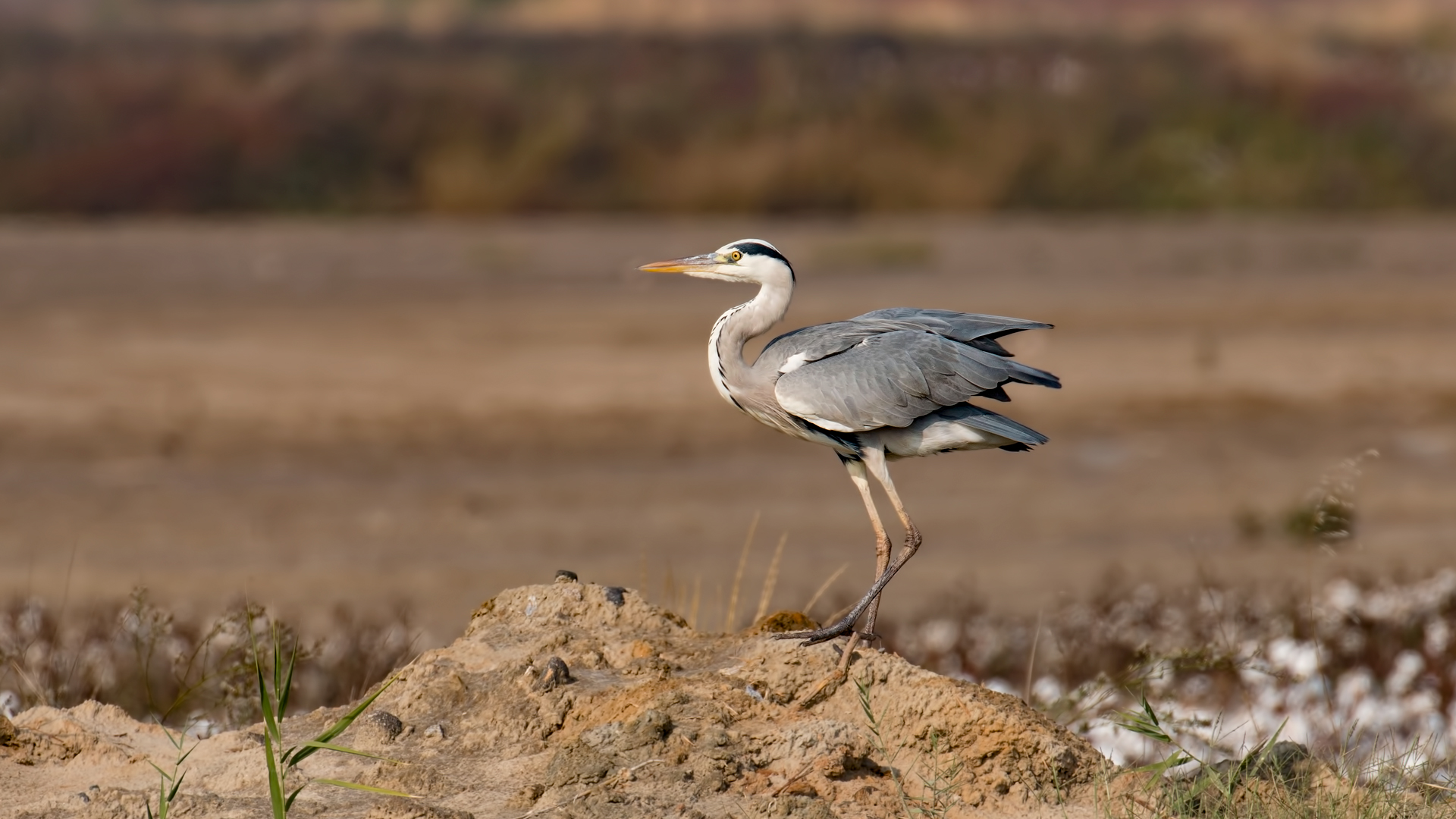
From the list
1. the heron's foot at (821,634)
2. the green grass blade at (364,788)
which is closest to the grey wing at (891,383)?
the heron's foot at (821,634)

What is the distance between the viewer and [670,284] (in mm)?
23438

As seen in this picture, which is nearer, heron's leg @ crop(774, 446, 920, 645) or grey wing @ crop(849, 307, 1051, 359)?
heron's leg @ crop(774, 446, 920, 645)

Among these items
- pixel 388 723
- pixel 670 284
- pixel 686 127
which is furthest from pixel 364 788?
pixel 686 127

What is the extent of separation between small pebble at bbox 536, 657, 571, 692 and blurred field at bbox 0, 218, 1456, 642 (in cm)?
205

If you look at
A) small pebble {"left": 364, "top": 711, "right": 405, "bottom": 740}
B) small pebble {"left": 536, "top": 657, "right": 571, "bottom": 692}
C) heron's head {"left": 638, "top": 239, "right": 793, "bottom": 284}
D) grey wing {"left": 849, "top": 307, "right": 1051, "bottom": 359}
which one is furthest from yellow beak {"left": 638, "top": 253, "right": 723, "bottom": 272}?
small pebble {"left": 364, "top": 711, "right": 405, "bottom": 740}

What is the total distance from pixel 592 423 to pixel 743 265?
1174 centimetres

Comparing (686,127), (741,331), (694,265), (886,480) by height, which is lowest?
(686,127)

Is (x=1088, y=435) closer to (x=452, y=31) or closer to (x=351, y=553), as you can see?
(x=351, y=553)

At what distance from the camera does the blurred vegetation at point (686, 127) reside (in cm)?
2880

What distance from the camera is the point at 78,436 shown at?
15.9 m

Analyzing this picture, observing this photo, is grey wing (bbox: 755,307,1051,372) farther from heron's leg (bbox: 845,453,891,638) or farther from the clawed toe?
the clawed toe

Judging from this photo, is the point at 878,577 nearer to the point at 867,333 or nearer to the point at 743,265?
the point at 867,333

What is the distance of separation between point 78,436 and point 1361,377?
14221mm

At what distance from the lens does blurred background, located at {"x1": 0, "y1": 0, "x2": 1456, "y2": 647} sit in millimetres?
13695
